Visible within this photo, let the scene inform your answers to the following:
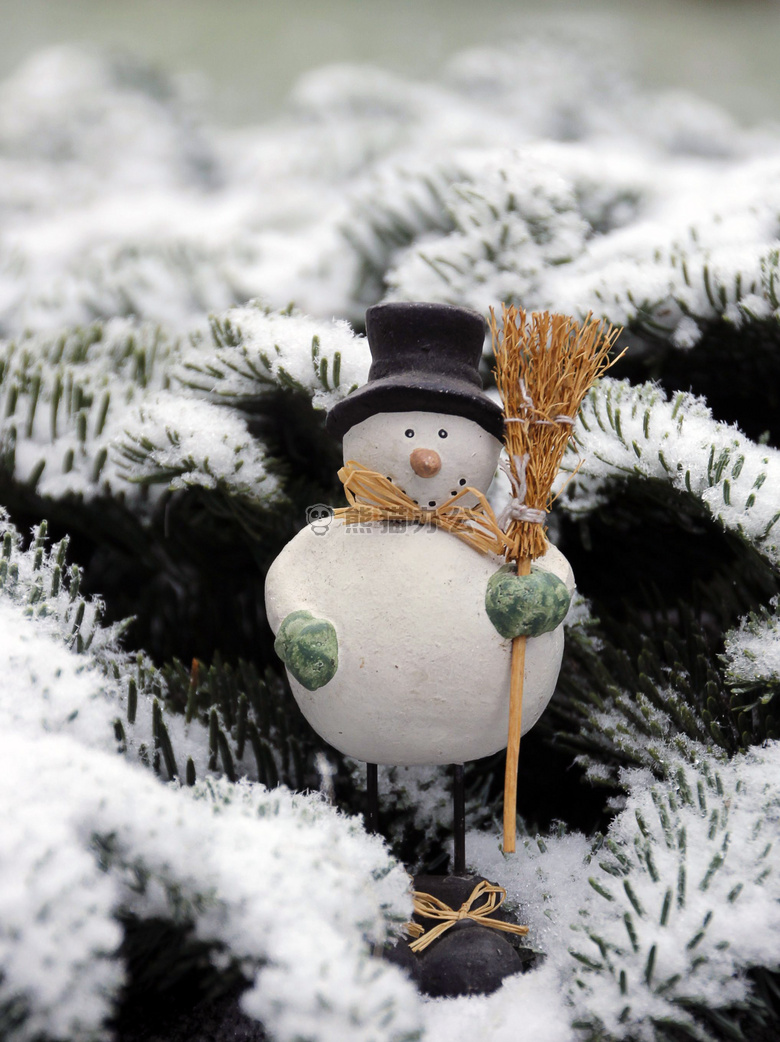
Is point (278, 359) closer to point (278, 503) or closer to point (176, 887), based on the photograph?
point (278, 503)

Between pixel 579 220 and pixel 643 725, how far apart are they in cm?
58

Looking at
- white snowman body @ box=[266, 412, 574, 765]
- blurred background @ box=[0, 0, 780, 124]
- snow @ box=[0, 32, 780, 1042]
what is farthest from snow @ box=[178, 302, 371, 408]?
blurred background @ box=[0, 0, 780, 124]

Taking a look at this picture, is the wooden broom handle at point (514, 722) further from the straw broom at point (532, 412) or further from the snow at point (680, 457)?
the snow at point (680, 457)

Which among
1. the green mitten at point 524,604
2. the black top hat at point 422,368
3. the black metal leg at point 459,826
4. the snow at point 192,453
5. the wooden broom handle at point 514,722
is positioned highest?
the black top hat at point 422,368

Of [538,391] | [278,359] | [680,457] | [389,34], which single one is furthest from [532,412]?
[389,34]

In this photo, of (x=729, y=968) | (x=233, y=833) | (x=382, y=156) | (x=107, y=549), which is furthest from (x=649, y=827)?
(x=382, y=156)

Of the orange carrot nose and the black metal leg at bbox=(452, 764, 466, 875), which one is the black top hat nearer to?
the orange carrot nose

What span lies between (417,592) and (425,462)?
3.3 inches

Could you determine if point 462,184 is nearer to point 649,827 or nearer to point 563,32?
point 649,827

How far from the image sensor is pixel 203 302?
3.62ft

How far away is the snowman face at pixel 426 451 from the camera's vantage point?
1.80ft

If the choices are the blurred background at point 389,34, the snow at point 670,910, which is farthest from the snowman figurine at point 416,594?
the blurred background at point 389,34

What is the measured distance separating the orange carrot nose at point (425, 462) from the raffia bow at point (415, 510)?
0.08ft

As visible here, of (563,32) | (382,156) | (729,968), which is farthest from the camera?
(563,32)
